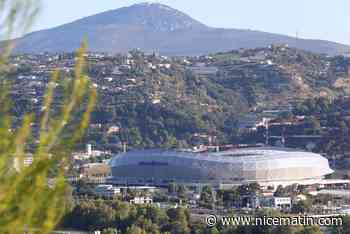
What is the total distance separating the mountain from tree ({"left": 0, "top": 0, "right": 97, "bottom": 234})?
94096mm

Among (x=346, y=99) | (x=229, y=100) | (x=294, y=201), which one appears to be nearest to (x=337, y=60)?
(x=229, y=100)

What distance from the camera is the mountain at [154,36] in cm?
10606

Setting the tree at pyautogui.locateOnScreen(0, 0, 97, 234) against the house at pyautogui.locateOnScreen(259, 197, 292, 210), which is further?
the house at pyautogui.locateOnScreen(259, 197, 292, 210)

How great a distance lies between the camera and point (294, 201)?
27.9 meters

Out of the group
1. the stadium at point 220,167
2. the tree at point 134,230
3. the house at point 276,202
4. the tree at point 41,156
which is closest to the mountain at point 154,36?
the stadium at point 220,167

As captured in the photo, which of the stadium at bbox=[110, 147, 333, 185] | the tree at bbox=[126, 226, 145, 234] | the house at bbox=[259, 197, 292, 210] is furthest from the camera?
the stadium at bbox=[110, 147, 333, 185]

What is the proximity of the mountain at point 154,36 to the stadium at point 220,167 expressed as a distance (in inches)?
2382

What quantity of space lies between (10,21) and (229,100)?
177 ft

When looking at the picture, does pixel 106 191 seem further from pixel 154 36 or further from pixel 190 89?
pixel 154 36

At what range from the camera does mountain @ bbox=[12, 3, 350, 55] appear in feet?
348

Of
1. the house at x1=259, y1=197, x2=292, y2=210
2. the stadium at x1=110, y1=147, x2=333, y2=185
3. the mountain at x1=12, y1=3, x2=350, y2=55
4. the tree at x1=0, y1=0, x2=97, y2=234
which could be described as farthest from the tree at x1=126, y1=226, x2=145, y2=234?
the mountain at x1=12, y1=3, x2=350, y2=55

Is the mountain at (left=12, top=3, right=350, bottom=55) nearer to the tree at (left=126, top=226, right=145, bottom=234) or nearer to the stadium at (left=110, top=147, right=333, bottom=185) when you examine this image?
the stadium at (left=110, top=147, right=333, bottom=185)

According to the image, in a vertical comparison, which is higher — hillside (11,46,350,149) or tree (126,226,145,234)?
tree (126,226,145,234)

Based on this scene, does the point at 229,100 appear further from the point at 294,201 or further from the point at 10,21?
the point at 10,21
